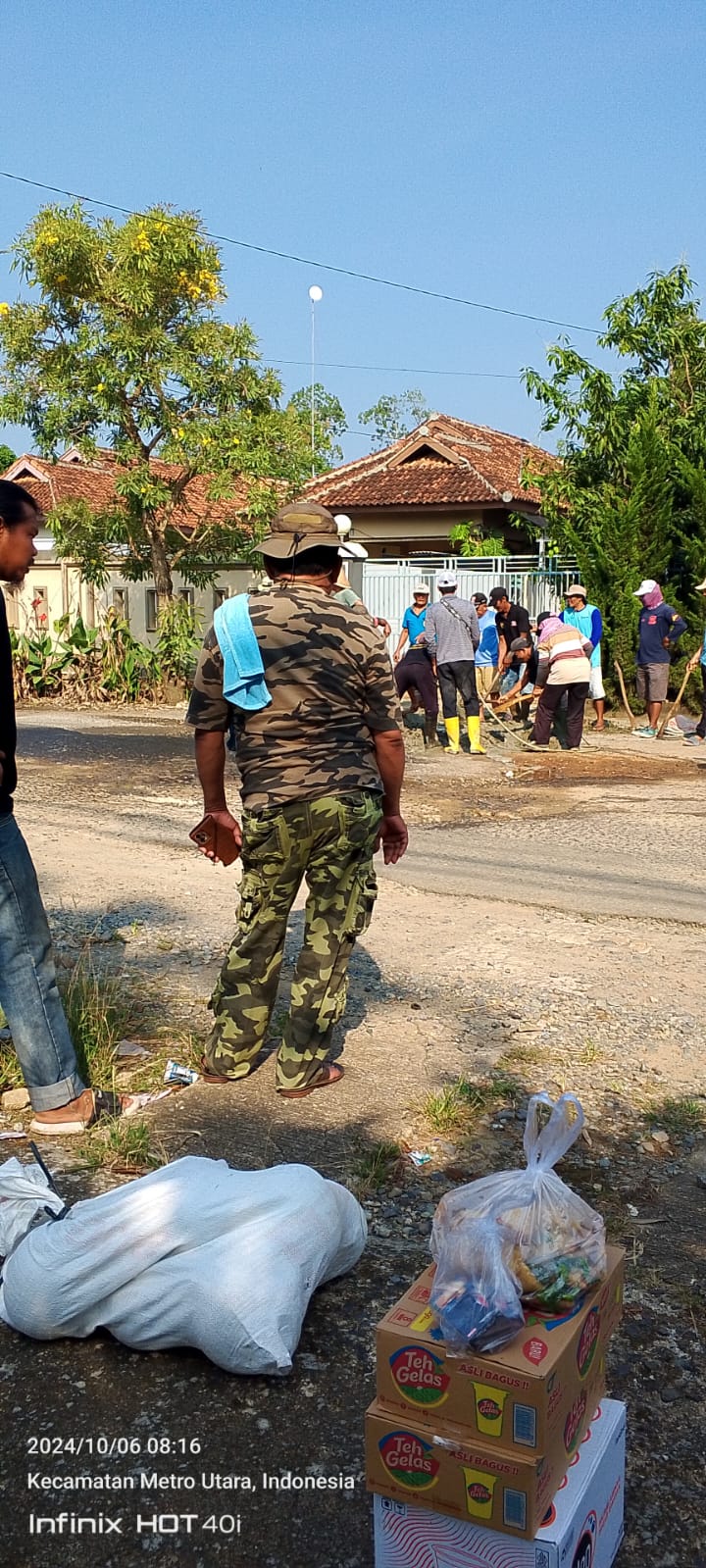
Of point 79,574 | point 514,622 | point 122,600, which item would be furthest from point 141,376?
point 122,600

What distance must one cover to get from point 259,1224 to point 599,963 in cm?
323

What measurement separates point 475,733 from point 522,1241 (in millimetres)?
11248

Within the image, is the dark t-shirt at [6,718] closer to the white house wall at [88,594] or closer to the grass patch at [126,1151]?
→ the grass patch at [126,1151]

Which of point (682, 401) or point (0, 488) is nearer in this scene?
point (0, 488)

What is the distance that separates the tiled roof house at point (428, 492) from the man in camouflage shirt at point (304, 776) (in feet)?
62.9

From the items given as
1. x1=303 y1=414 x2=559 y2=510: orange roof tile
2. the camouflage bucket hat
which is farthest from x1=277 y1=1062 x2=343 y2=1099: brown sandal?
x1=303 y1=414 x2=559 y2=510: orange roof tile

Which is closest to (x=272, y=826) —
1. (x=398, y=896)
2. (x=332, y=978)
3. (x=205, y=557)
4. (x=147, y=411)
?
(x=332, y=978)

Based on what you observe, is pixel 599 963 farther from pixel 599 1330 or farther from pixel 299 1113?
pixel 599 1330

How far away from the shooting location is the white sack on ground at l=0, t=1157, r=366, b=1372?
8.82 feet

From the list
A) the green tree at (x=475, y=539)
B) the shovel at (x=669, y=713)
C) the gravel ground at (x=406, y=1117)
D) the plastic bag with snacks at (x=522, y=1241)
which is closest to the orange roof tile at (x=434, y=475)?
the green tree at (x=475, y=539)

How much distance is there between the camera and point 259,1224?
2.77m

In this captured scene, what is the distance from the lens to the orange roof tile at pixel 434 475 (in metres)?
23.4

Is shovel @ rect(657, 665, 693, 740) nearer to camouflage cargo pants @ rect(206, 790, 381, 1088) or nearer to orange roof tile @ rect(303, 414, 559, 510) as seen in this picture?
orange roof tile @ rect(303, 414, 559, 510)

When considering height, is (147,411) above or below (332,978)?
above
